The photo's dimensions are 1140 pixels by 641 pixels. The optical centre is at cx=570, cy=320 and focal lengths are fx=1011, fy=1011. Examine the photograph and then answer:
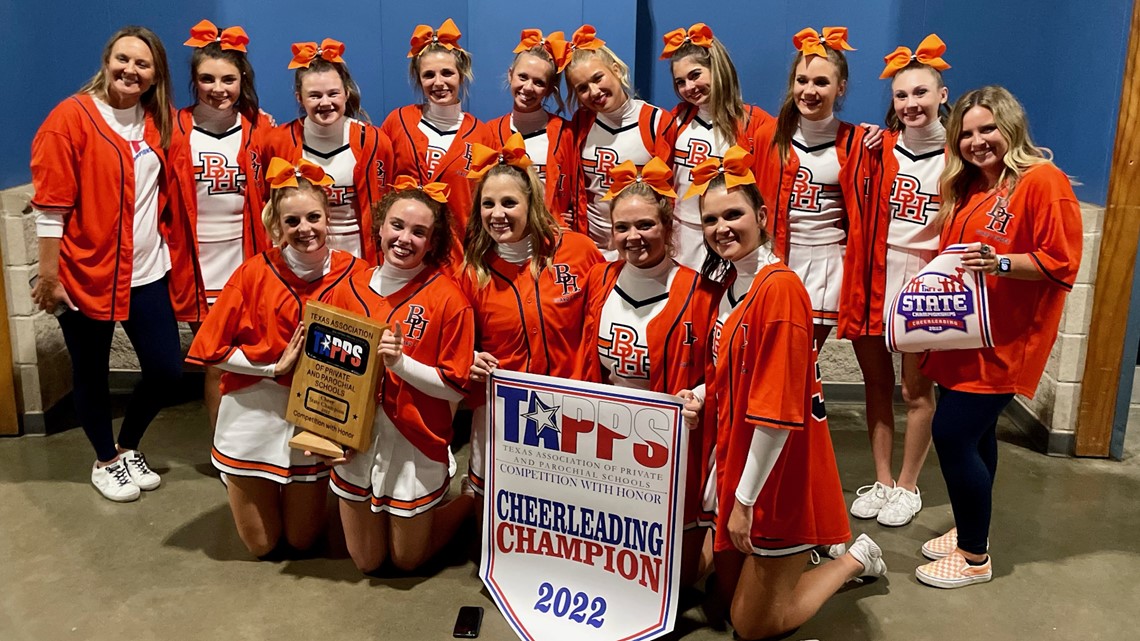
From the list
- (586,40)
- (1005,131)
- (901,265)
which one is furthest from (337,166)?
(1005,131)

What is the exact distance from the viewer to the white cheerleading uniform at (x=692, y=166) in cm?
378

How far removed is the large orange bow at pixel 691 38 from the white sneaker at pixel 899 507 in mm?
1800

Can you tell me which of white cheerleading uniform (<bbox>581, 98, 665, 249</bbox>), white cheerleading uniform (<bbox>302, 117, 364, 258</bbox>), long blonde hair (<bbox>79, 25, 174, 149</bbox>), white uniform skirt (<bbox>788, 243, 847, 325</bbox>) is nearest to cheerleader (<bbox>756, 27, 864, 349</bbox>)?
white uniform skirt (<bbox>788, 243, 847, 325</bbox>)

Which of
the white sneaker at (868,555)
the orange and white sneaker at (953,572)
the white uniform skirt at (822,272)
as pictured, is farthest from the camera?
the white uniform skirt at (822,272)

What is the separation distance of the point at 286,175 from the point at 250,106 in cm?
96

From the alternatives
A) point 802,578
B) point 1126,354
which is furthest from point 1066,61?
point 802,578

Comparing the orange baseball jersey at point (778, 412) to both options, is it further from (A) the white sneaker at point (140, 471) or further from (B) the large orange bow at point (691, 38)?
(A) the white sneaker at point (140, 471)

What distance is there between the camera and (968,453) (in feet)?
10.0

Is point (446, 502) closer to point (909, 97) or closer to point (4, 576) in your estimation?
point (4, 576)

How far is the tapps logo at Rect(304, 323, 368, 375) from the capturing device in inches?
113

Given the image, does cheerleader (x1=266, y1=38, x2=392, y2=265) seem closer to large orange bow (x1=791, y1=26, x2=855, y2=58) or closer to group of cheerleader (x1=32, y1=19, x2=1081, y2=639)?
group of cheerleader (x1=32, y1=19, x2=1081, y2=639)

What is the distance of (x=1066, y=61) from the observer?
428cm

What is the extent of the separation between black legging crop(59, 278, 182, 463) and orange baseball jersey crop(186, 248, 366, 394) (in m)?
0.78

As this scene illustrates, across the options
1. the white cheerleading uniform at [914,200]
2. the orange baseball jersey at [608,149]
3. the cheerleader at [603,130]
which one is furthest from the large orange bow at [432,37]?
the white cheerleading uniform at [914,200]
